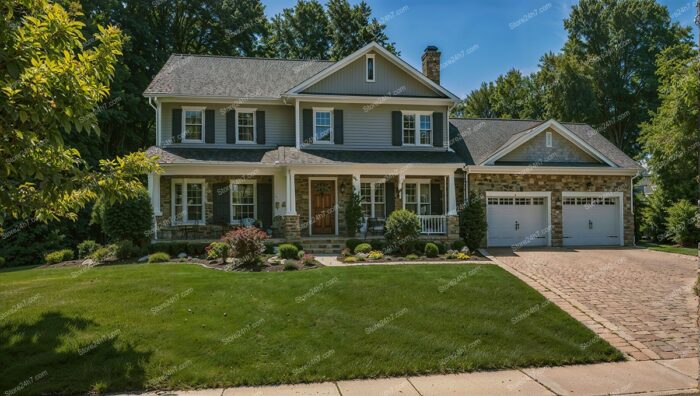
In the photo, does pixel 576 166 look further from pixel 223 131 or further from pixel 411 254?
pixel 223 131

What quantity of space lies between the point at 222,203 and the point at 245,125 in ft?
10.9

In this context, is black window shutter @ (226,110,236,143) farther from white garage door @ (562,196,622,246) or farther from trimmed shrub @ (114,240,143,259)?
white garage door @ (562,196,622,246)

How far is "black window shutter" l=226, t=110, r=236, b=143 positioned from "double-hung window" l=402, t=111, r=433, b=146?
22.6 ft

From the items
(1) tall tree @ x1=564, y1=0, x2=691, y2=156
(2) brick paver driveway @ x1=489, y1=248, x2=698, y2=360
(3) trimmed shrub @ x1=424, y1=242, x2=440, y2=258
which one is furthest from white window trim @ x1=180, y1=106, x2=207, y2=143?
(1) tall tree @ x1=564, y1=0, x2=691, y2=156

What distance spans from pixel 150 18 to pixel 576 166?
27.7 m

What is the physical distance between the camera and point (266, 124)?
18703mm

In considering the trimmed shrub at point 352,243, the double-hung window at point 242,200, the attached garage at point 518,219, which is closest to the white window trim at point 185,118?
the double-hung window at point 242,200

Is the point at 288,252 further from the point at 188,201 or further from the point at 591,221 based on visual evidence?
the point at 591,221

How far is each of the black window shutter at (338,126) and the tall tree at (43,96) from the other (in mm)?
12473

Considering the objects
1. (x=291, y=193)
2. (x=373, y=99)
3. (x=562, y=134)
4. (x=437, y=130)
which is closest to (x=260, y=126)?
(x=291, y=193)

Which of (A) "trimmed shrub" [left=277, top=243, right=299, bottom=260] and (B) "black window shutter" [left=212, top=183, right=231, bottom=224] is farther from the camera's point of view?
(B) "black window shutter" [left=212, top=183, right=231, bottom=224]

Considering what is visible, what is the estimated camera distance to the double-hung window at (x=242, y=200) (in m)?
17.7

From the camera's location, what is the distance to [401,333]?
7551 mm

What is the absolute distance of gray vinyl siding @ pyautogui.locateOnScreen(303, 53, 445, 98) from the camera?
18.4m
